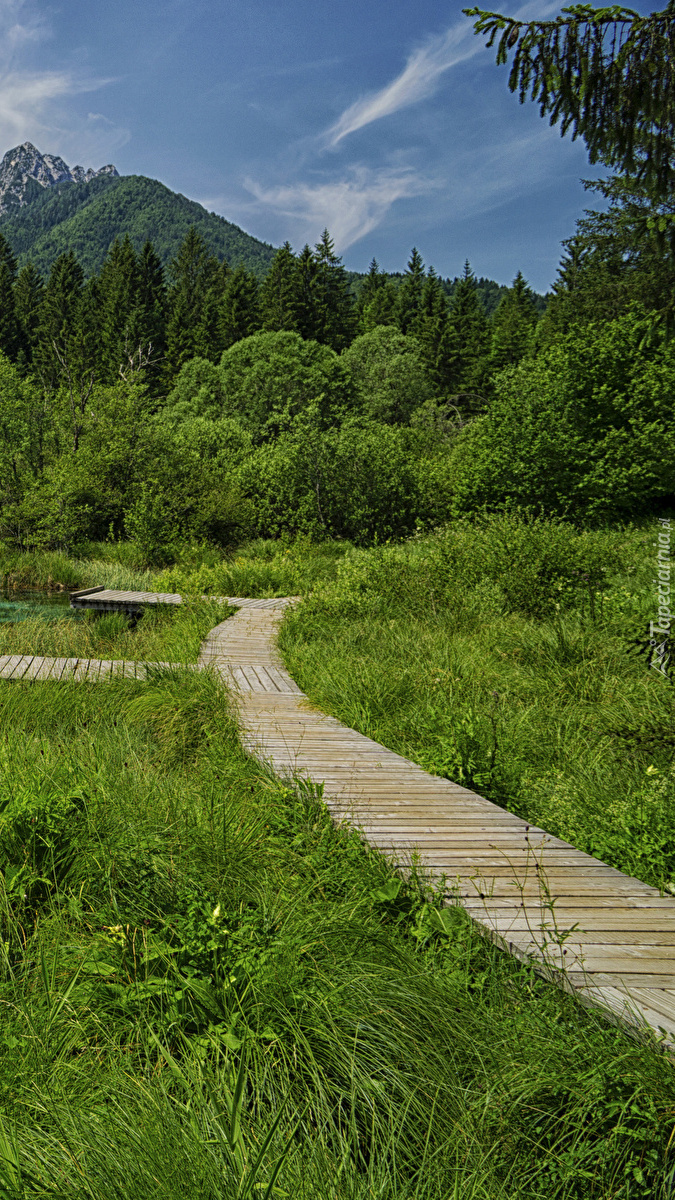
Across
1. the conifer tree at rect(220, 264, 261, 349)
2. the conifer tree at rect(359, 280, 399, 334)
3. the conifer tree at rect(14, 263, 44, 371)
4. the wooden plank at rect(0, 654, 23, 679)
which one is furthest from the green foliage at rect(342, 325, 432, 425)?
the wooden plank at rect(0, 654, 23, 679)

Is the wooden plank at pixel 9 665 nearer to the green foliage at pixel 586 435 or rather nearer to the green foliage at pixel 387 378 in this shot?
the green foliage at pixel 586 435

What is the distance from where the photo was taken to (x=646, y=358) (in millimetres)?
16125

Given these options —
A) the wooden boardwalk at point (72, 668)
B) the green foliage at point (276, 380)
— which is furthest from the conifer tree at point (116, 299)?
the wooden boardwalk at point (72, 668)

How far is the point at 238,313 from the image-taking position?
43.3 m

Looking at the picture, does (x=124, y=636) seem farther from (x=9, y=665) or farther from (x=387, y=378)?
(x=387, y=378)

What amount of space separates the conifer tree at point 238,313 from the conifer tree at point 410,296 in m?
11.4

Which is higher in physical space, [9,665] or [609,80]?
[609,80]

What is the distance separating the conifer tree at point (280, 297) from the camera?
4200 cm

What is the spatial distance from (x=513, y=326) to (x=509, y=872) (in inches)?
1867

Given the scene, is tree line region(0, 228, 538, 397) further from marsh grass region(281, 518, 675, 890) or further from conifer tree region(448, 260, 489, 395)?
marsh grass region(281, 518, 675, 890)

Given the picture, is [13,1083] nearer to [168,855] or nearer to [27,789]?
[168,855]

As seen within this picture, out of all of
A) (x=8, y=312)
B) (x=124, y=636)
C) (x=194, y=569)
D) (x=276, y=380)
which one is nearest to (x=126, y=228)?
(x=8, y=312)

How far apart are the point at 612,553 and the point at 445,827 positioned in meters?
7.78

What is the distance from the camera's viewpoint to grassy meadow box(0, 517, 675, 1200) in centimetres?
140
